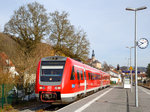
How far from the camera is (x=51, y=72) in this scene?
14.0 m

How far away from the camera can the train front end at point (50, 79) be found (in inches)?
522

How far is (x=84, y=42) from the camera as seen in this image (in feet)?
134

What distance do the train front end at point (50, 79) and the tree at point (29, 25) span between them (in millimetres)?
20175

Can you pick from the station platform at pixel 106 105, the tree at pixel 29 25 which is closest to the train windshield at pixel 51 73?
the station platform at pixel 106 105

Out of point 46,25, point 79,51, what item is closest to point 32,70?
point 46,25

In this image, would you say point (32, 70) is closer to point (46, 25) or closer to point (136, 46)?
point (136, 46)

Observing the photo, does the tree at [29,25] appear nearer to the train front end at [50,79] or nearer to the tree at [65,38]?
the tree at [65,38]

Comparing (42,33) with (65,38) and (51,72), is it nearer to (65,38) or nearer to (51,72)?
(65,38)

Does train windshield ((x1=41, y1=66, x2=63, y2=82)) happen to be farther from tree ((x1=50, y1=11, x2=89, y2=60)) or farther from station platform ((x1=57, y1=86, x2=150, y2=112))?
tree ((x1=50, y1=11, x2=89, y2=60))

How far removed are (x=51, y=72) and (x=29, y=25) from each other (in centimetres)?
2298

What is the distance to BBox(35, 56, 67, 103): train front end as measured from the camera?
13.2 m

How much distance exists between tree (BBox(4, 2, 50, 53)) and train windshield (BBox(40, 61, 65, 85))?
2023 centimetres

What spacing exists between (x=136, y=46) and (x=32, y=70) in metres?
10.3

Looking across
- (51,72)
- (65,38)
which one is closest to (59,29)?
(65,38)
